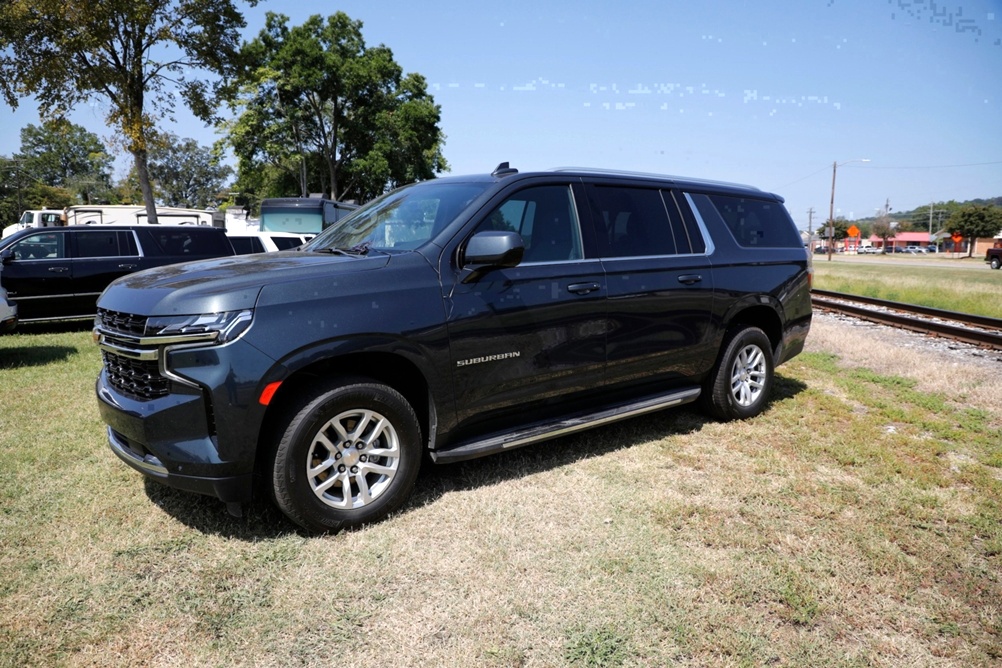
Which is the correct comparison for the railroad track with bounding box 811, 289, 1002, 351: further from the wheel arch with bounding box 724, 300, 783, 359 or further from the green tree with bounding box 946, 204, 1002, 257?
the green tree with bounding box 946, 204, 1002, 257

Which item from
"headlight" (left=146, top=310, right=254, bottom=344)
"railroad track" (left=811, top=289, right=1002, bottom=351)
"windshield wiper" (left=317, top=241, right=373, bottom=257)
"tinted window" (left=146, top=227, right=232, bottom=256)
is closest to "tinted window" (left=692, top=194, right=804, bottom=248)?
"windshield wiper" (left=317, top=241, right=373, bottom=257)

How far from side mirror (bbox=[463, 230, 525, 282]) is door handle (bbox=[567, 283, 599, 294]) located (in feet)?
1.60

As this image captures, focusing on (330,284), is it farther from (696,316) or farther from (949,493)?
(949,493)

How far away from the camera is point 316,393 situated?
3.19m

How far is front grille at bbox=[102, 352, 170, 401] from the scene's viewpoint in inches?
121

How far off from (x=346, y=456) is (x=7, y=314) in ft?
21.4

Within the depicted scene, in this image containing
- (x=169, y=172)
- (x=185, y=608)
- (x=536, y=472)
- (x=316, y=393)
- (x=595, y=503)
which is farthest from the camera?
(x=169, y=172)

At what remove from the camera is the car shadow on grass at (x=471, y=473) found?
3.48 m

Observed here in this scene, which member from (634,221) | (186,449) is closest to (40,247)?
(186,449)

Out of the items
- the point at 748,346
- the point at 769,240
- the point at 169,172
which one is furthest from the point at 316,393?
the point at 169,172

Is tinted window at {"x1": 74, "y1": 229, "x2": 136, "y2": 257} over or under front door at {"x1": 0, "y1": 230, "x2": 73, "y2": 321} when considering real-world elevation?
over

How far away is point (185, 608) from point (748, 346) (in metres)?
4.43

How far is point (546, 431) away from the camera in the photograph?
3910mm

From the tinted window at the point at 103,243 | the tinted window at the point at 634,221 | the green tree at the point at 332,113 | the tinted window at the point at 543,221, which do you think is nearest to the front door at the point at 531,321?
the tinted window at the point at 543,221
